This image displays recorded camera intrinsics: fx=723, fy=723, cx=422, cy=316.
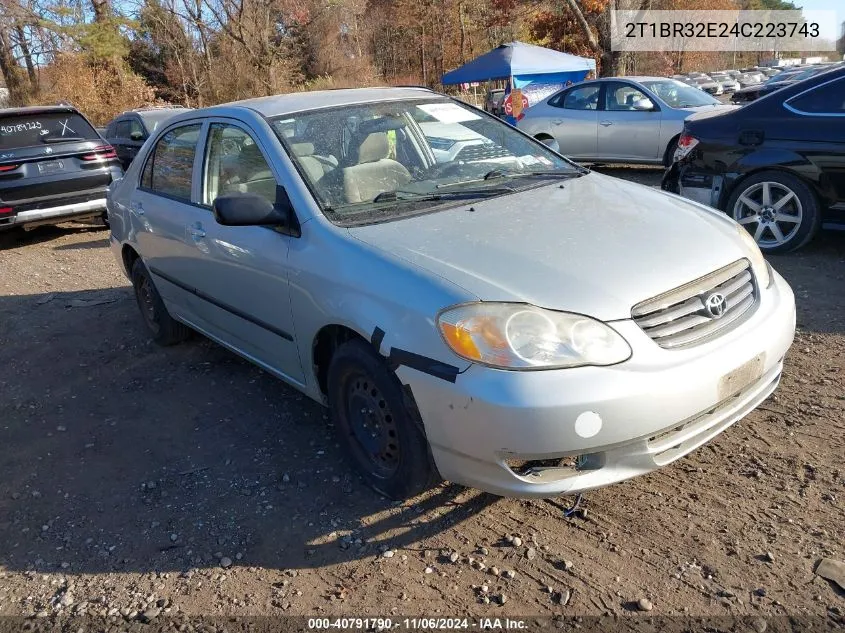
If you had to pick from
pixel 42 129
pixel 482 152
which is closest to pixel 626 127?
pixel 482 152

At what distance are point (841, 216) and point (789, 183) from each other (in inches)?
18.1

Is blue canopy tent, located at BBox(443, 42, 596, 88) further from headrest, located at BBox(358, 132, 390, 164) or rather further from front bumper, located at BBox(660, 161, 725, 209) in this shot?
headrest, located at BBox(358, 132, 390, 164)

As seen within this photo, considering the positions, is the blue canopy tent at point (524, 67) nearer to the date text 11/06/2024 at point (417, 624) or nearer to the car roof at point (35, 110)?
the car roof at point (35, 110)

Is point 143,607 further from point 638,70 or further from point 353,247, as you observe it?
point 638,70

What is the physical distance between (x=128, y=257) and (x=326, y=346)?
9.55 ft

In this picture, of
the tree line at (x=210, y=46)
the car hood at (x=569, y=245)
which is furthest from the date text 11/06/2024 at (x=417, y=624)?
the tree line at (x=210, y=46)

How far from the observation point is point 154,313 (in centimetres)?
527

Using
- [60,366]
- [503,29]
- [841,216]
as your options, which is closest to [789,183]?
[841,216]

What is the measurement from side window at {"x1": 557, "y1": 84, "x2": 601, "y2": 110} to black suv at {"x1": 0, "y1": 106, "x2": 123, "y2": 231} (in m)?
6.79

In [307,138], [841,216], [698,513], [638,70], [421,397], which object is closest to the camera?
[421,397]

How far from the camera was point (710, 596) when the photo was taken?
2426 mm

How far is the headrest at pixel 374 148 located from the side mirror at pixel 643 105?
301 inches

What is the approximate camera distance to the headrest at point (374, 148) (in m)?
3.68

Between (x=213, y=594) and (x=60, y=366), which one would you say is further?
(x=60, y=366)
